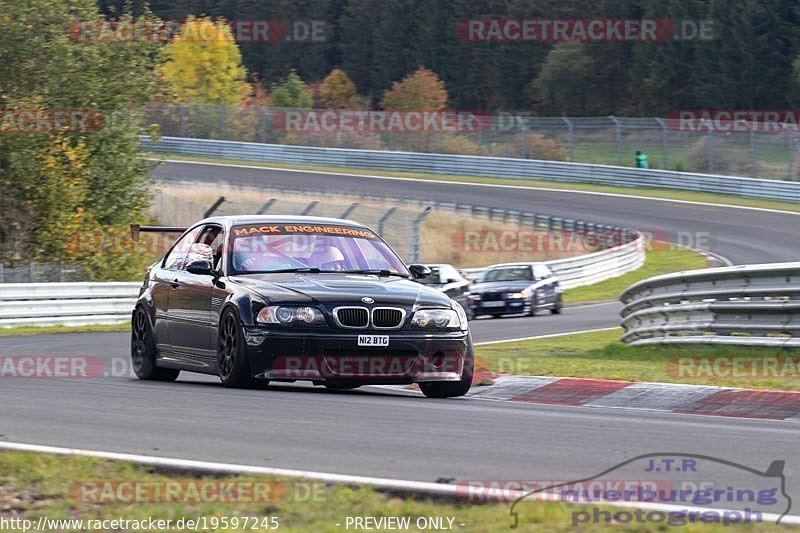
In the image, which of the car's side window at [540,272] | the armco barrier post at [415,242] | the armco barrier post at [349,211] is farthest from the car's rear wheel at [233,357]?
the armco barrier post at [349,211]

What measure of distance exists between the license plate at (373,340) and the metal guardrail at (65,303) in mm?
14434

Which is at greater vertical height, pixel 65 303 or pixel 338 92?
pixel 338 92

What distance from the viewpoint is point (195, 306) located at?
11.1 metres

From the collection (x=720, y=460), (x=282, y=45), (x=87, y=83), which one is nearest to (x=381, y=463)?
(x=720, y=460)

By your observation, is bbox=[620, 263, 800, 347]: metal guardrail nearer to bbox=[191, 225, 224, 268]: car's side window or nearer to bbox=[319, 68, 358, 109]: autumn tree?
bbox=[191, 225, 224, 268]: car's side window

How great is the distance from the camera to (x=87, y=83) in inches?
1228

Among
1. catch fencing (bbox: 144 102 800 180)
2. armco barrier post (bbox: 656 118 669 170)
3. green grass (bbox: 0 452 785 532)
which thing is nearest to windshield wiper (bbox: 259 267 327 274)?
green grass (bbox: 0 452 785 532)

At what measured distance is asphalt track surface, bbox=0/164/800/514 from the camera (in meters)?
6.39

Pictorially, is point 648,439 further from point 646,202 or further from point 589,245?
point 646,202

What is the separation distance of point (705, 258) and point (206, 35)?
177 ft

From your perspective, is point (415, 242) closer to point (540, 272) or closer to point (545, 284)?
point (540, 272)

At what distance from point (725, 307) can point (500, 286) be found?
1442 centimetres

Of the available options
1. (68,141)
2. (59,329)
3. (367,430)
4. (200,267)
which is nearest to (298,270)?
(200,267)

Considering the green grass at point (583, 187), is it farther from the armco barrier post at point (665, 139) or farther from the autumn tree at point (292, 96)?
the autumn tree at point (292, 96)
